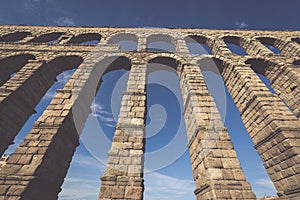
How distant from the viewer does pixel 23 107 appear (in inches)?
353

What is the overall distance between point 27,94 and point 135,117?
250 inches

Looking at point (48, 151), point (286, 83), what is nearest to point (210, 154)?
point (48, 151)

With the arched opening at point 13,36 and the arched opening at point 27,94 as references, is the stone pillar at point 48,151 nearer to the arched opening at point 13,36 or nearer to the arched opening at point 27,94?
the arched opening at point 27,94

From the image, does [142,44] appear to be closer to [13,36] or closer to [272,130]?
[272,130]

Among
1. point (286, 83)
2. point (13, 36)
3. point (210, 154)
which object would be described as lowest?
point (210, 154)

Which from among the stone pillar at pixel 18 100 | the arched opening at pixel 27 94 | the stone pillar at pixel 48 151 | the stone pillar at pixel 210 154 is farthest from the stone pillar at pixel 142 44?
the stone pillar at pixel 18 100

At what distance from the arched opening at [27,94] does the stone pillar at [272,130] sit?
10.9 metres

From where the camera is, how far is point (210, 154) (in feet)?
20.0

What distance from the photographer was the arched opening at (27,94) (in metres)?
7.96

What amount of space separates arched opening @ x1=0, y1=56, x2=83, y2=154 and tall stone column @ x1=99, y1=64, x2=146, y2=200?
5.36 meters

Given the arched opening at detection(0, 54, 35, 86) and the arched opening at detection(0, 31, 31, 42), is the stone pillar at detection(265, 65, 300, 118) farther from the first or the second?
the arched opening at detection(0, 31, 31, 42)

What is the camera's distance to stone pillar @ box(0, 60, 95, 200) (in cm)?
536

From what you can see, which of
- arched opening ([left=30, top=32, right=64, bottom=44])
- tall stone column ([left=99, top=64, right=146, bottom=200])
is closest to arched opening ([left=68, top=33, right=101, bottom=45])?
arched opening ([left=30, top=32, right=64, bottom=44])

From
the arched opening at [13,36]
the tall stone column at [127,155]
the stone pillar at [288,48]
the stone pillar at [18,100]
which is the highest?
A: the arched opening at [13,36]
